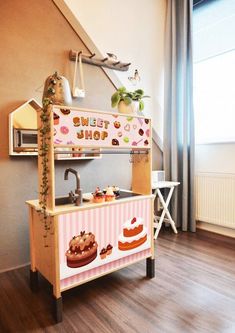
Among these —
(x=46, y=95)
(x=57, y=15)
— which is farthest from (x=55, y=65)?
(x=46, y=95)

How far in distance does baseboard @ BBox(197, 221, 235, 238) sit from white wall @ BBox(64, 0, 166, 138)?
1.36 metres

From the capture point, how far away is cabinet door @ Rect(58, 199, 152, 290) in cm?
164

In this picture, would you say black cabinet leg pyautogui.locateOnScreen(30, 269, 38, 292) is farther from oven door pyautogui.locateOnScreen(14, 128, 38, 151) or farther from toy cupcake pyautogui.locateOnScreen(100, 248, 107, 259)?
oven door pyautogui.locateOnScreen(14, 128, 38, 151)

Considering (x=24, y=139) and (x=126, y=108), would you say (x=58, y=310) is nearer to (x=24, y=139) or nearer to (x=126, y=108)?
(x=24, y=139)

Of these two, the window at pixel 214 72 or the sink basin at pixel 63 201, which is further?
the window at pixel 214 72

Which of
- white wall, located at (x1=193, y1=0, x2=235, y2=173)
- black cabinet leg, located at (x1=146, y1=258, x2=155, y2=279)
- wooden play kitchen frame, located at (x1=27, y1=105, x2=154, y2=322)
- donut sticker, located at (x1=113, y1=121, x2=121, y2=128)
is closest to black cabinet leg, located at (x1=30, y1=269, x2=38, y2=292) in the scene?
wooden play kitchen frame, located at (x1=27, y1=105, x2=154, y2=322)

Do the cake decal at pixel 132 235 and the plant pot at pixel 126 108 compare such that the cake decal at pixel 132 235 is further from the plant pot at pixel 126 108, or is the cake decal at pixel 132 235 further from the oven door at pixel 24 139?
the oven door at pixel 24 139

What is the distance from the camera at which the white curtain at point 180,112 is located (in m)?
3.11

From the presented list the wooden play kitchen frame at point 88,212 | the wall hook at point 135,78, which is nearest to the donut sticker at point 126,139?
the wooden play kitchen frame at point 88,212

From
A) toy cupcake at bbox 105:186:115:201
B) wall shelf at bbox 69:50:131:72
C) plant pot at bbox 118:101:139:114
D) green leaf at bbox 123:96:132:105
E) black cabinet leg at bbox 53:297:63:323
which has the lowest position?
black cabinet leg at bbox 53:297:63:323

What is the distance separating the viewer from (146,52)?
3297 millimetres

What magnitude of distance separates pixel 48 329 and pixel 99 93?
2.25 m

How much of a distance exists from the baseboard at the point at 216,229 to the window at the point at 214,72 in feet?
3.59

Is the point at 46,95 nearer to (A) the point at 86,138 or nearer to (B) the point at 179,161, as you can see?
(A) the point at 86,138
